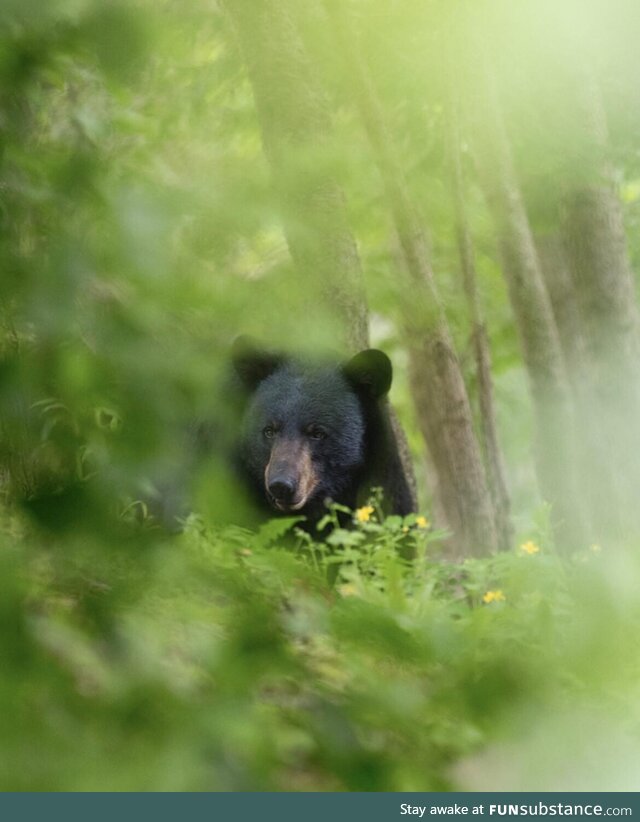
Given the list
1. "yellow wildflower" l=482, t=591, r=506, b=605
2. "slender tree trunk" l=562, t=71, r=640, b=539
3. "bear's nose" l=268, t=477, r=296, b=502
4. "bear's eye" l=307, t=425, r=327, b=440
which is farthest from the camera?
"slender tree trunk" l=562, t=71, r=640, b=539

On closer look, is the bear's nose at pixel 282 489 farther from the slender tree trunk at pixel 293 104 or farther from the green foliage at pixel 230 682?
the green foliage at pixel 230 682

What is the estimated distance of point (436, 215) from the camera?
883 centimetres

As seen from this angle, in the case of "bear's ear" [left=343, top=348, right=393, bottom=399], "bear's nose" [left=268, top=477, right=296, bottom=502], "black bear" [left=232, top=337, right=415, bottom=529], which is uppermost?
"bear's ear" [left=343, top=348, right=393, bottom=399]

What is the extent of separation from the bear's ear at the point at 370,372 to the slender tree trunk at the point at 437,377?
517 mm

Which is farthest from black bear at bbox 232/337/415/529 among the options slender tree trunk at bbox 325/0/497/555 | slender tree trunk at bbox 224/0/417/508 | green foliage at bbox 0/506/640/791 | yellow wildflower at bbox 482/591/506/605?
green foliage at bbox 0/506/640/791

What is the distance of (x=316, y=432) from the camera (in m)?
6.02

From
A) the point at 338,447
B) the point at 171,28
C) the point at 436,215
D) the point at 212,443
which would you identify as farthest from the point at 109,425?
the point at 436,215

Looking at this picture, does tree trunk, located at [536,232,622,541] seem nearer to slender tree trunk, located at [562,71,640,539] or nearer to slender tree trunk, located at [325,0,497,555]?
slender tree trunk, located at [562,71,640,539]

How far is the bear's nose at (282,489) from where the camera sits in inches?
215

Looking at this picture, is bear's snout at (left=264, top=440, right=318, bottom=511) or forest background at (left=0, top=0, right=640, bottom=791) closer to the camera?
forest background at (left=0, top=0, right=640, bottom=791)

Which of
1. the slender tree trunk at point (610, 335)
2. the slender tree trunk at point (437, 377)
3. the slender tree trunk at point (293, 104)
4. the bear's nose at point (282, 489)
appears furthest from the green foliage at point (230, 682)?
the slender tree trunk at point (610, 335)

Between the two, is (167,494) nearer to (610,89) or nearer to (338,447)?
(338,447)

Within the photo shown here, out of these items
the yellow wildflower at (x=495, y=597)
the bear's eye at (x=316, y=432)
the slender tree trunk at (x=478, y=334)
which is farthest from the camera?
the slender tree trunk at (x=478, y=334)

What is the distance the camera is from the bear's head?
570cm
